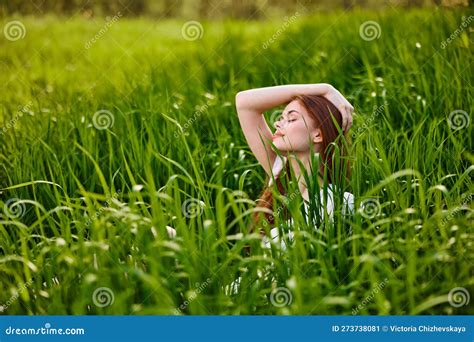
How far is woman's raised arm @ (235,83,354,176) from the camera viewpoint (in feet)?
7.65

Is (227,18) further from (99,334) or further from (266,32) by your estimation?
(99,334)

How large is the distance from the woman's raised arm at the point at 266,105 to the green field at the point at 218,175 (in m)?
0.12

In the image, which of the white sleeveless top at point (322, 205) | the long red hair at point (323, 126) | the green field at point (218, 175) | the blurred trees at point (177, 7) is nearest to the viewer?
the green field at point (218, 175)

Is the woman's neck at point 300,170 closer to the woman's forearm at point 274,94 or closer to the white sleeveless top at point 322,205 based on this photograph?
the white sleeveless top at point 322,205

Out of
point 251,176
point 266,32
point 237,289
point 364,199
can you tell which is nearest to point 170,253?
point 237,289

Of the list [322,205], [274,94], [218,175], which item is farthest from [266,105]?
[322,205]

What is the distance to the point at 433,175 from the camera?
2.34 metres

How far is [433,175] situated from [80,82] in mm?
2094

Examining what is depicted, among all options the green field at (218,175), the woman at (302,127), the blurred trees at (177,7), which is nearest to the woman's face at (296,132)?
the woman at (302,127)

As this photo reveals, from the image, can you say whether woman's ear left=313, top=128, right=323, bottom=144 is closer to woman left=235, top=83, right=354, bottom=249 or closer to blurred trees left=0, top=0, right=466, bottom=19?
woman left=235, top=83, right=354, bottom=249

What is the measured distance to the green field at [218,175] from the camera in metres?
1.93

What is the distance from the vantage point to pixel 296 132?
7.61 ft

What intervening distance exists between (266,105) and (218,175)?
0.91 ft

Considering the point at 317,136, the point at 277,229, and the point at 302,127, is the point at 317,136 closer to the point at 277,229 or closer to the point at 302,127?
the point at 302,127
